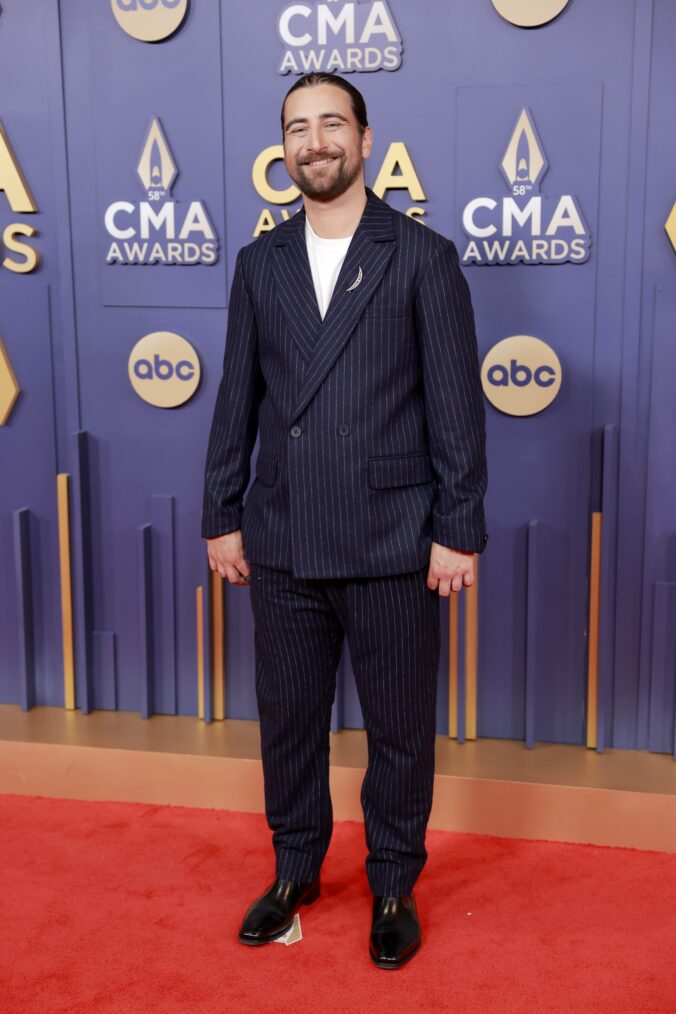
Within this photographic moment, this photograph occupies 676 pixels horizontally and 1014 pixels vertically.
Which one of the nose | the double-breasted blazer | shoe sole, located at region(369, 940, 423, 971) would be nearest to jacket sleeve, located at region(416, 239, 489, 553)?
the double-breasted blazer

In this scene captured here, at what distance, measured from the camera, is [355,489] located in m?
1.78

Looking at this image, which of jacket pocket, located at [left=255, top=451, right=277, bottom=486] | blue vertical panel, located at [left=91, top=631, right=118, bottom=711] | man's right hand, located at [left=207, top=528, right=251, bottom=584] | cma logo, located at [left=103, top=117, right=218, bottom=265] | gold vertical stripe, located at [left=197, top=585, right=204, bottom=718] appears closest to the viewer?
jacket pocket, located at [left=255, top=451, right=277, bottom=486]

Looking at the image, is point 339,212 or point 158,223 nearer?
point 339,212

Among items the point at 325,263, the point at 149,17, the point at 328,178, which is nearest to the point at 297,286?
the point at 325,263

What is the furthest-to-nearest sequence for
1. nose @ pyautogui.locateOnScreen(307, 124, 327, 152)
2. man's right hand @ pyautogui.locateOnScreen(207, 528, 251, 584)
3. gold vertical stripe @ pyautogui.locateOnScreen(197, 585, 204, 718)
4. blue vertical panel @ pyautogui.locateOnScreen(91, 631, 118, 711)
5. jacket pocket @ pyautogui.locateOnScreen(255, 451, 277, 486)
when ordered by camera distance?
blue vertical panel @ pyautogui.locateOnScreen(91, 631, 118, 711)
gold vertical stripe @ pyautogui.locateOnScreen(197, 585, 204, 718)
man's right hand @ pyautogui.locateOnScreen(207, 528, 251, 584)
jacket pocket @ pyautogui.locateOnScreen(255, 451, 277, 486)
nose @ pyautogui.locateOnScreen(307, 124, 327, 152)

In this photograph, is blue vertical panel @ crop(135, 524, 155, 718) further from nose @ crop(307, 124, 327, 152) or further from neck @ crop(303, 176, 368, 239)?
nose @ crop(307, 124, 327, 152)

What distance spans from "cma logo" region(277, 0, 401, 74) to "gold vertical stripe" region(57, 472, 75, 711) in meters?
1.09

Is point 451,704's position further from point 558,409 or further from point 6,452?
point 6,452

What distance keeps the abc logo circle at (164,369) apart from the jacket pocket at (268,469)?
0.71m

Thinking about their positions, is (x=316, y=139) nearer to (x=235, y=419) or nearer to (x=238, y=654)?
(x=235, y=419)

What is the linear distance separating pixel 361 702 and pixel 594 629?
73 centimetres

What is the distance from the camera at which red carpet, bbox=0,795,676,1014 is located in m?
1.76

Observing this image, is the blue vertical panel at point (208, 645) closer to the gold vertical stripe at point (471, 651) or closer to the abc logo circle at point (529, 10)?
the gold vertical stripe at point (471, 651)

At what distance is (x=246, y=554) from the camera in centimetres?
194
